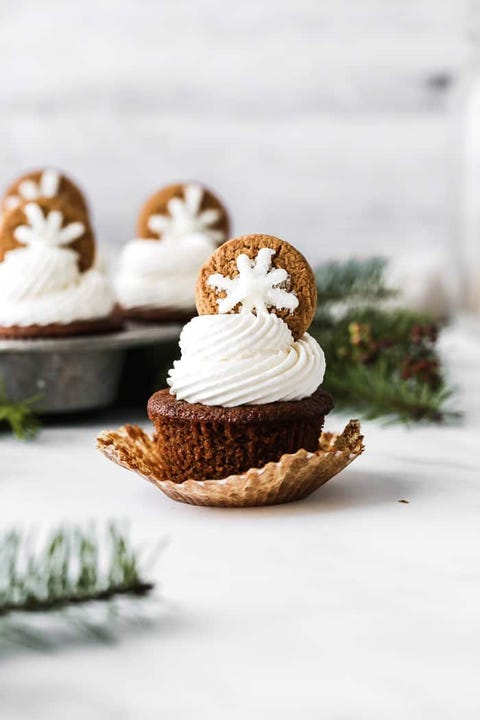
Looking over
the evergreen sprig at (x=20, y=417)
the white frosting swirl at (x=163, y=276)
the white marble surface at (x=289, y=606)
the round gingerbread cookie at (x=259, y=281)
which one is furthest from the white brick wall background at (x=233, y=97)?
the round gingerbread cookie at (x=259, y=281)

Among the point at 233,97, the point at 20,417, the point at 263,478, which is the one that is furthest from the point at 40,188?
the point at 233,97

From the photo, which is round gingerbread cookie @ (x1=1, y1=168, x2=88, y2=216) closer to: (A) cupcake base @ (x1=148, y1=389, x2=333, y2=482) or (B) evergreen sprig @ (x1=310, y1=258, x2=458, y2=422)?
(B) evergreen sprig @ (x1=310, y1=258, x2=458, y2=422)

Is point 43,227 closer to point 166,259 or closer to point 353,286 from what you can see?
point 166,259

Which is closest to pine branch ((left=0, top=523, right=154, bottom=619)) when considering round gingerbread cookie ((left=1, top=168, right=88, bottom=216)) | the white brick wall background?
round gingerbread cookie ((left=1, top=168, right=88, bottom=216))

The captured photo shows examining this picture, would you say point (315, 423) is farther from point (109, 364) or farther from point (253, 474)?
point (109, 364)

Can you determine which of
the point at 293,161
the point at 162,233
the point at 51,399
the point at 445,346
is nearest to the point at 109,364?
the point at 51,399

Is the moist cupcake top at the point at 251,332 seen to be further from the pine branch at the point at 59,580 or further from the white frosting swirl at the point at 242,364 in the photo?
the pine branch at the point at 59,580
